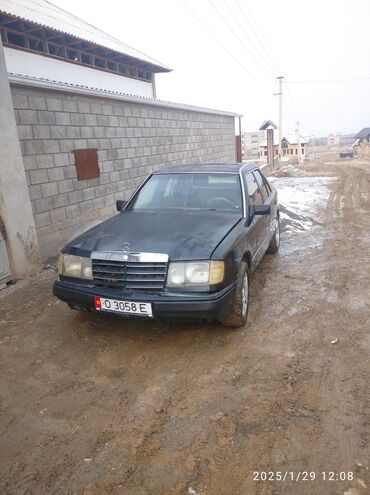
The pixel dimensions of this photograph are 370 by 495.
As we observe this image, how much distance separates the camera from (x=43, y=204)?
21.2ft

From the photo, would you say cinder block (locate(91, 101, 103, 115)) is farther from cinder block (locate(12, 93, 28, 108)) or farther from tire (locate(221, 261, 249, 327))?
tire (locate(221, 261, 249, 327))

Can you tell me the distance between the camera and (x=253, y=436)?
A: 2.43 m

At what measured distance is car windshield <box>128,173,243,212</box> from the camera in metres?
4.54

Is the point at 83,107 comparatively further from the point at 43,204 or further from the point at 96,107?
the point at 43,204

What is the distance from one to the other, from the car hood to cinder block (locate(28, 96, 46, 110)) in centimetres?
318

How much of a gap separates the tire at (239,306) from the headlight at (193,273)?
428mm

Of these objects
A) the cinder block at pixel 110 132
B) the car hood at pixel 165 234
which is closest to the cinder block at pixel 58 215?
the cinder block at pixel 110 132

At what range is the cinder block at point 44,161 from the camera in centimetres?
633

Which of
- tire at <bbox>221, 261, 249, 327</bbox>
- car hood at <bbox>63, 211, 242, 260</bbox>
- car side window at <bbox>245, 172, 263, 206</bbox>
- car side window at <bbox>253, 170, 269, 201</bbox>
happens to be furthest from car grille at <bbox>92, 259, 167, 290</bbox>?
car side window at <bbox>253, 170, 269, 201</bbox>

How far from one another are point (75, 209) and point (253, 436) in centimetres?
583

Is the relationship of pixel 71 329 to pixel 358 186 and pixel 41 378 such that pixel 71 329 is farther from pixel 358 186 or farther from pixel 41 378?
pixel 358 186

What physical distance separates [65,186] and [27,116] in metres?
1.36

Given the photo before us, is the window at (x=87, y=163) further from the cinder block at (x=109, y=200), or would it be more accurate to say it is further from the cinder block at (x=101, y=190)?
the cinder block at (x=109, y=200)

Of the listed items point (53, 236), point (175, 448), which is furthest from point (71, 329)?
point (53, 236)
